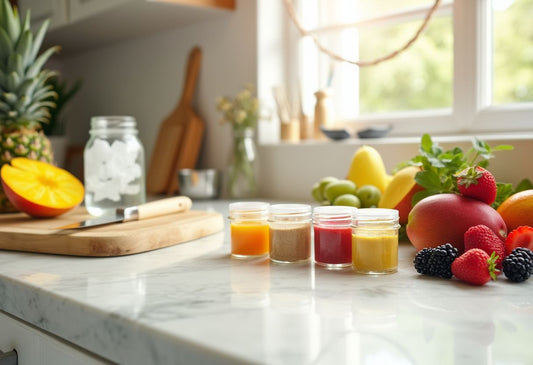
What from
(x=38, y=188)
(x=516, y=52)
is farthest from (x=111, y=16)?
(x=516, y=52)

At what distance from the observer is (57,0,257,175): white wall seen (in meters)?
1.93

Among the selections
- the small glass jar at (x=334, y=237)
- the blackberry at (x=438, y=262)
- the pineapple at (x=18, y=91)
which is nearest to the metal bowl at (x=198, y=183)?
the pineapple at (x=18, y=91)

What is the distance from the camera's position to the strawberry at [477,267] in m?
0.72

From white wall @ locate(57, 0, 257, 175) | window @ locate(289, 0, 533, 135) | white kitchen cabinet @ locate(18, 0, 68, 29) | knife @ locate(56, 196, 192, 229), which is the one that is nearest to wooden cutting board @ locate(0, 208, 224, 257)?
knife @ locate(56, 196, 192, 229)

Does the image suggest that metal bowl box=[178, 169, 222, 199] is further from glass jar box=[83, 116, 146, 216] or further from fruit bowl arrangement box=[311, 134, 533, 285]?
fruit bowl arrangement box=[311, 134, 533, 285]

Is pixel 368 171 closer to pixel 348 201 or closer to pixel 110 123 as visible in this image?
pixel 348 201

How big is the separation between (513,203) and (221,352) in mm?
648

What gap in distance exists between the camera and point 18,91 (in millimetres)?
1419

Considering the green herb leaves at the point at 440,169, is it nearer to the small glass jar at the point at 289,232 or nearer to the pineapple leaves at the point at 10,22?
the small glass jar at the point at 289,232

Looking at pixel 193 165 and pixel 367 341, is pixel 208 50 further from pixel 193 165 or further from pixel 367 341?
pixel 367 341

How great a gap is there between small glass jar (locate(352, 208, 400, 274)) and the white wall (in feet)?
3.79

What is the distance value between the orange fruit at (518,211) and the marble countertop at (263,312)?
0.19m

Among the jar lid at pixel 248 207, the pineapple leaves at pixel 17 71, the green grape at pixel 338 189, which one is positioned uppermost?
the pineapple leaves at pixel 17 71

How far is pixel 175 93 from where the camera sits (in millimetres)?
2213
